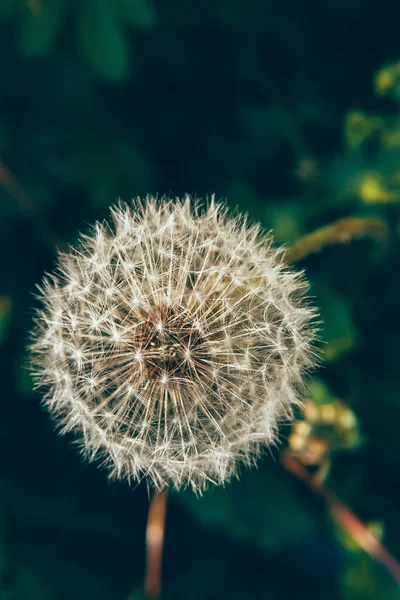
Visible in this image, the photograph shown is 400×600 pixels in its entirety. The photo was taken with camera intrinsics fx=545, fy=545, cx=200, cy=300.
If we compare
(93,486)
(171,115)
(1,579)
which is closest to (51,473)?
(93,486)

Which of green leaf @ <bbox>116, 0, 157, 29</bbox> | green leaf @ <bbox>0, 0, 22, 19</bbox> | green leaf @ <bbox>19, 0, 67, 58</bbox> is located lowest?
green leaf @ <bbox>19, 0, 67, 58</bbox>

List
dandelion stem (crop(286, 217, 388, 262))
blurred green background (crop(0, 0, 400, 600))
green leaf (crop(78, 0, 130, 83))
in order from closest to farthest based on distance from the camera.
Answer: dandelion stem (crop(286, 217, 388, 262)), green leaf (crop(78, 0, 130, 83)), blurred green background (crop(0, 0, 400, 600))

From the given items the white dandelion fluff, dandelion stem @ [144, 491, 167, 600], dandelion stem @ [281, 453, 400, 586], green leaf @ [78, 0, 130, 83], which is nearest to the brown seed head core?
the white dandelion fluff

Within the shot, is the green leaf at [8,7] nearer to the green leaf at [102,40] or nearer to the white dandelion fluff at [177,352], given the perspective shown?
the green leaf at [102,40]

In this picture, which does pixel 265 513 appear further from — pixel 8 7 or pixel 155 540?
pixel 8 7

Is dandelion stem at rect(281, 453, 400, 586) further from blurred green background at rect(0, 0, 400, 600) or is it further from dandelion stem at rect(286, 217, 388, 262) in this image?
dandelion stem at rect(286, 217, 388, 262)

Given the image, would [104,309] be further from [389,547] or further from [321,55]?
[321,55]

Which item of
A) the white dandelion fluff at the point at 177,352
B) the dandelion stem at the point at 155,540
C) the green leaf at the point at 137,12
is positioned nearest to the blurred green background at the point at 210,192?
the green leaf at the point at 137,12

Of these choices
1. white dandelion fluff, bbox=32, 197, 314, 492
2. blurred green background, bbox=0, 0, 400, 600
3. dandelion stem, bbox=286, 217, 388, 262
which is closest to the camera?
white dandelion fluff, bbox=32, 197, 314, 492
